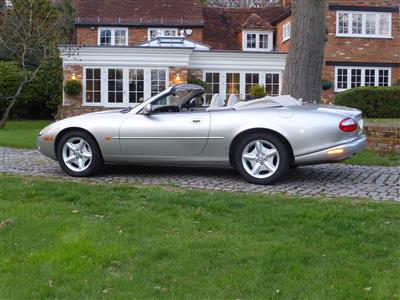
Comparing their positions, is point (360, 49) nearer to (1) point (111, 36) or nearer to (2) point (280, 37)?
(2) point (280, 37)

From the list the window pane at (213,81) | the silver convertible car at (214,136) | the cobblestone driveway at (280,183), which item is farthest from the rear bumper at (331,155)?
the window pane at (213,81)

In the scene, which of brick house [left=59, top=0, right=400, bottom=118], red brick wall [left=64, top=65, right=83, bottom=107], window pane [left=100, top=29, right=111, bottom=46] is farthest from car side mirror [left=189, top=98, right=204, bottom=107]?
window pane [left=100, top=29, right=111, bottom=46]

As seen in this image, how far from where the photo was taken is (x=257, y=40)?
104ft

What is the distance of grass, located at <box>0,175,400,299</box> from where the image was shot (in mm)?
3791

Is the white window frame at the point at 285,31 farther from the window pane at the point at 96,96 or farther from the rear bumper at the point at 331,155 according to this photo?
the rear bumper at the point at 331,155

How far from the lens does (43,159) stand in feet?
32.9

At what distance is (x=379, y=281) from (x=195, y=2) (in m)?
29.5

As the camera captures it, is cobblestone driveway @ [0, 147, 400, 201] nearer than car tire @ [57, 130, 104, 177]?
Yes

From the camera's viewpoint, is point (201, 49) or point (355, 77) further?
point (355, 77)

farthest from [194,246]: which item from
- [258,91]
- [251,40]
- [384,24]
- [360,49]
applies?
[251,40]

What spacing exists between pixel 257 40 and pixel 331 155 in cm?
2560

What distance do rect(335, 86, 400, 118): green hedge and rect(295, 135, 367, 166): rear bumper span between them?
43.2ft

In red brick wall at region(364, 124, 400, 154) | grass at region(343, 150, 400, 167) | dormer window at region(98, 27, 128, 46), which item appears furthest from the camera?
dormer window at region(98, 27, 128, 46)

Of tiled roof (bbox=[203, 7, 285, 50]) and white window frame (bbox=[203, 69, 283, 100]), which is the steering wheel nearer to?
white window frame (bbox=[203, 69, 283, 100])
